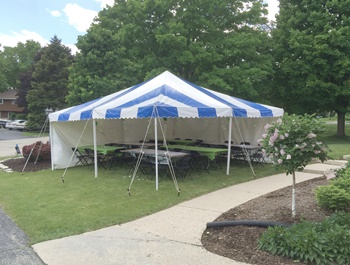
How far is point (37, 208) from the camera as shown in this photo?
6.61 metres

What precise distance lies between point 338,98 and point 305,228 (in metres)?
20.1

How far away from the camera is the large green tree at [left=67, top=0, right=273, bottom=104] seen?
19.6m

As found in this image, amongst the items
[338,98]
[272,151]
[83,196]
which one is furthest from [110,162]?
[338,98]

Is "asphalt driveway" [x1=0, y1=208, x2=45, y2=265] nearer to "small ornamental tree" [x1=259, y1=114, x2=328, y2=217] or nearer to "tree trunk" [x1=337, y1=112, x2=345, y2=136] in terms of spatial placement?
"small ornamental tree" [x1=259, y1=114, x2=328, y2=217]

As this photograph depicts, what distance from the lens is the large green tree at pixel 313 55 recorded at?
64.3ft

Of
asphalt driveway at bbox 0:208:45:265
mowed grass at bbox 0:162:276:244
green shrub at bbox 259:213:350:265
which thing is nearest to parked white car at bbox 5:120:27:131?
mowed grass at bbox 0:162:276:244

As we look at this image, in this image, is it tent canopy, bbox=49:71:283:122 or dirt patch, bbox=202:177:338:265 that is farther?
tent canopy, bbox=49:71:283:122

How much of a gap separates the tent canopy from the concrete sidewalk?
2.67 metres

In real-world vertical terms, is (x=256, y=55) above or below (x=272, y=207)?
above

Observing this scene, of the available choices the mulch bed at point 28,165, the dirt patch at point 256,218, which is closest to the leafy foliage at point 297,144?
the dirt patch at point 256,218

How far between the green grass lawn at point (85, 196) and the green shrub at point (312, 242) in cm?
155

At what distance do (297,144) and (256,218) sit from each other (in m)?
1.49

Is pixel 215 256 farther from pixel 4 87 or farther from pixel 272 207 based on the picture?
pixel 4 87

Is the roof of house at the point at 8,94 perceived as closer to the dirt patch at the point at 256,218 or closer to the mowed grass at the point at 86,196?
the mowed grass at the point at 86,196
